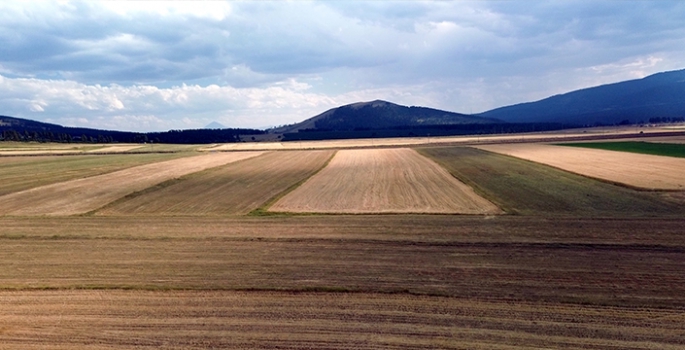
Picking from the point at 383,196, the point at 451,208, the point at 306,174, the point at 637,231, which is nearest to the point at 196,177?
the point at 306,174

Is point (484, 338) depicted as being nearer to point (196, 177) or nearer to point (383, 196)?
point (383, 196)

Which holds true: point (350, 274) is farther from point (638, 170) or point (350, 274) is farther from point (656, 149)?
point (656, 149)

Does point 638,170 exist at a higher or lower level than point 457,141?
lower

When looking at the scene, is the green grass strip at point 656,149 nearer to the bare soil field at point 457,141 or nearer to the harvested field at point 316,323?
the bare soil field at point 457,141

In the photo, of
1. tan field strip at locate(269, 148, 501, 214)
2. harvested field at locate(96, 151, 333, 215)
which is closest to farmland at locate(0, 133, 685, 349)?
harvested field at locate(96, 151, 333, 215)

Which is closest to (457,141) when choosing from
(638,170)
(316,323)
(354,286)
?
(638,170)

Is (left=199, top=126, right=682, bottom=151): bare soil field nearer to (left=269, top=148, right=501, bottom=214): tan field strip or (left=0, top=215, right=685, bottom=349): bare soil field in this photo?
(left=269, top=148, right=501, bottom=214): tan field strip

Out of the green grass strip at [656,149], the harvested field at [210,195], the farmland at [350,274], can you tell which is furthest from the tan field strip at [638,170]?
the harvested field at [210,195]
